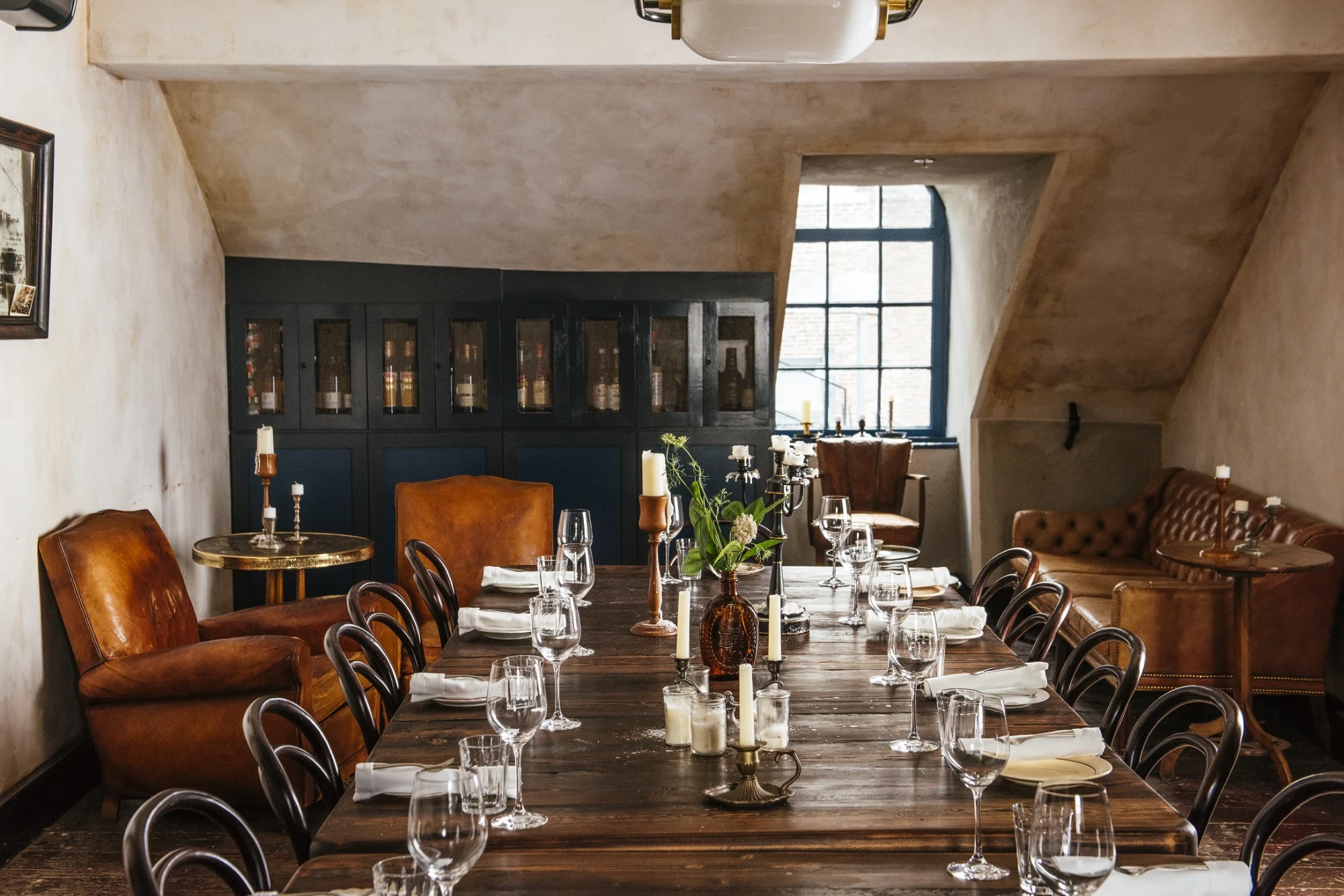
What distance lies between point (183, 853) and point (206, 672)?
1.96m

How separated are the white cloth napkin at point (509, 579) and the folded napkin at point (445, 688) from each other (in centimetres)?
114

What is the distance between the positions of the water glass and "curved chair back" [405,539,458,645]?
165cm

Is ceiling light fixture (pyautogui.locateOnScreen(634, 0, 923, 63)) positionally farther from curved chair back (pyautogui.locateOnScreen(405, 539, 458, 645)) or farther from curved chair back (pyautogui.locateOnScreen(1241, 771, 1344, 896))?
curved chair back (pyautogui.locateOnScreen(405, 539, 458, 645))

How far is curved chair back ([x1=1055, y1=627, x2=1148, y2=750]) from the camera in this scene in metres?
2.37

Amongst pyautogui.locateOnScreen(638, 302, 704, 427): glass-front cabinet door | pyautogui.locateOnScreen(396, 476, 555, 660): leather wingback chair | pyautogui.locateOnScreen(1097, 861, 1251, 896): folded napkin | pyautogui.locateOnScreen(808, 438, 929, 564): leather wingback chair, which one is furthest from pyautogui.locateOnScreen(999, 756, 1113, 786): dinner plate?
pyautogui.locateOnScreen(808, 438, 929, 564): leather wingback chair

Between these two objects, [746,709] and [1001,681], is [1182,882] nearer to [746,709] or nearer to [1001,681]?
[746,709]

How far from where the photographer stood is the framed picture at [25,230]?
11.1 feet

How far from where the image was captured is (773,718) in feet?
6.43

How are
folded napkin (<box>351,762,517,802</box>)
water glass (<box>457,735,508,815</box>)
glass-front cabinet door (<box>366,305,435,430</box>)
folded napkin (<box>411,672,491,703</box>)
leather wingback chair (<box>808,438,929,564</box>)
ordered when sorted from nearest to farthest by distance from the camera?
water glass (<box>457,735,508,815</box>) < folded napkin (<box>351,762,517,802</box>) < folded napkin (<box>411,672,491,703</box>) < glass-front cabinet door (<box>366,305,435,430</box>) < leather wingback chair (<box>808,438,929,564</box>)

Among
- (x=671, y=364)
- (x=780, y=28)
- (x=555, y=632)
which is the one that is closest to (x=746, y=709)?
(x=555, y=632)

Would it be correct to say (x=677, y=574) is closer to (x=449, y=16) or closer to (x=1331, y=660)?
(x=449, y=16)

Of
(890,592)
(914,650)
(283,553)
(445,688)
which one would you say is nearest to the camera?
(914,650)

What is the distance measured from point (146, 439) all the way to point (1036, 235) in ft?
13.0

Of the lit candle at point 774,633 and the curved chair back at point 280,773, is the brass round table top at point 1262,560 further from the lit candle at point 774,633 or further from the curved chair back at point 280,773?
the curved chair back at point 280,773
